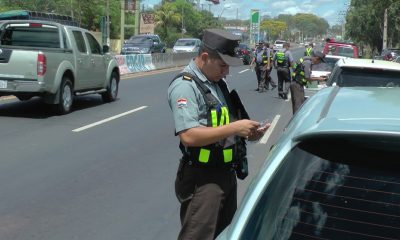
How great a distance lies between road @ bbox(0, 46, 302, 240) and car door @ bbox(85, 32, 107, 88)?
98 centimetres

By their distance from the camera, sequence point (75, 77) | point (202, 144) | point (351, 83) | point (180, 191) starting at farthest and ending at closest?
1. point (75, 77)
2. point (351, 83)
3. point (180, 191)
4. point (202, 144)

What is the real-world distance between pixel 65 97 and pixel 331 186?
1146 centimetres

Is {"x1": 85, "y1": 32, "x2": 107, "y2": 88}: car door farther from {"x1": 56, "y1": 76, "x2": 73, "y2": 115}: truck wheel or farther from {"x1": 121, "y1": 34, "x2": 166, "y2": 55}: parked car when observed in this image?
{"x1": 121, "y1": 34, "x2": 166, "y2": 55}: parked car

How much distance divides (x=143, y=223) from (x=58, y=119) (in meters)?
7.19

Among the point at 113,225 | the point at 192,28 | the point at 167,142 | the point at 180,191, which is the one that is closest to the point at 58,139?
the point at 167,142

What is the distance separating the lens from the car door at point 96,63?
14.5 metres

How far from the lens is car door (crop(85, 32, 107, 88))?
14484 mm

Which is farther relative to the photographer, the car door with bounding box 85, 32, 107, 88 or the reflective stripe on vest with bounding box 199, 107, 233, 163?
the car door with bounding box 85, 32, 107, 88

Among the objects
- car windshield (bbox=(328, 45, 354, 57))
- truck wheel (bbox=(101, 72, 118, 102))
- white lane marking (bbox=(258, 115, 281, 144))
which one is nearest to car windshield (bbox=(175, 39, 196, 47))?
car windshield (bbox=(328, 45, 354, 57))

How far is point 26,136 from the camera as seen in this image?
10.1 m

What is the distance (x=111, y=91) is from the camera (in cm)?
1591

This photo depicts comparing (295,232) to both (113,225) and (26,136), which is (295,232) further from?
(26,136)

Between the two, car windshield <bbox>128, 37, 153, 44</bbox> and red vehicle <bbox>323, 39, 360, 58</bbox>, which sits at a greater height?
car windshield <bbox>128, 37, 153, 44</bbox>

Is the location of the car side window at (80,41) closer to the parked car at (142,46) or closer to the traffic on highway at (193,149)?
the traffic on highway at (193,149)
